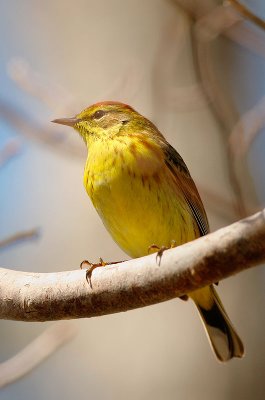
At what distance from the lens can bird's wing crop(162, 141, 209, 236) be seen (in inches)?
160

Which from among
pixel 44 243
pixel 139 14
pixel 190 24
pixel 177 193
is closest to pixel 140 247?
pixel 177 193

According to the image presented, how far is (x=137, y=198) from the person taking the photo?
3809mm

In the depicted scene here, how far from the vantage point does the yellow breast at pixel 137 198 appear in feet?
12.6

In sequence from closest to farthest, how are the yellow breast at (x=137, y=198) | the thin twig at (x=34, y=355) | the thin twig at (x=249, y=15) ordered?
the thin twig at (x=249, y=15) < the thin twig at (x=34, y=355) < the yellow breast at (x=137, y=198)

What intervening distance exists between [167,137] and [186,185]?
1.93 feet

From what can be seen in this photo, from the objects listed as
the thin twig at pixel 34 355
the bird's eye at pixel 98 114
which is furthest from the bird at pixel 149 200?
the thin twig at pixel 34 355

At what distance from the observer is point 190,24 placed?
4488mm

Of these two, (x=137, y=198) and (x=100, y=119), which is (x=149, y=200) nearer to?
(x=137, y=198)

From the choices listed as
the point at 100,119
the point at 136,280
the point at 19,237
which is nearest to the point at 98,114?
the point at 100,119

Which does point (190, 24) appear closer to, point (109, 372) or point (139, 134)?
point (139, 134)

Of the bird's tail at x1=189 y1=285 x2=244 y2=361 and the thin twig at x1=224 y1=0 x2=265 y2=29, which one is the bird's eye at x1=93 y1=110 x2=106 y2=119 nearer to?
the bird's tail at x1=189 y1=285 x2=244 y2=361

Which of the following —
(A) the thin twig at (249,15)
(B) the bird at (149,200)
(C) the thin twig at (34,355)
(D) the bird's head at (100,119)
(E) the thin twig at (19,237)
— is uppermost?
(D) the bird's head at (100,119)

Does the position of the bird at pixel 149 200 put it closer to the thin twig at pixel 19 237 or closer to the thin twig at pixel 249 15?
the thin twig at pixel 19 237

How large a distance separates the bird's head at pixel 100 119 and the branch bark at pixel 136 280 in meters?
1.51
